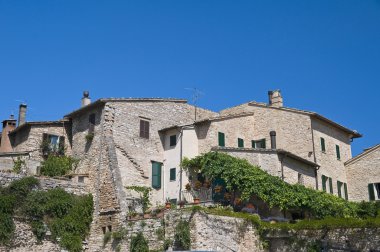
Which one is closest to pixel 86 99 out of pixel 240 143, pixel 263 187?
pixel 240 143

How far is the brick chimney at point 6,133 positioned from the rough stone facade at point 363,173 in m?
26.8

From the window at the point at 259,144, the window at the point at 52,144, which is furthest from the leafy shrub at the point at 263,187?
the window at the point at 52,144

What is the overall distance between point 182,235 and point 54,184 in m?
9.75

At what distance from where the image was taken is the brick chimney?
40.0 metres

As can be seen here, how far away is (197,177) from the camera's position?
111 ft

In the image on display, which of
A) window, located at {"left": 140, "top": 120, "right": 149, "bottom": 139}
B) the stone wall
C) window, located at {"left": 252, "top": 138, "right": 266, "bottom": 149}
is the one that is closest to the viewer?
the stone wall

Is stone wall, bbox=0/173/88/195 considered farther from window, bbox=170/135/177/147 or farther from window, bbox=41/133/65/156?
window, bbox=170/135/177/147

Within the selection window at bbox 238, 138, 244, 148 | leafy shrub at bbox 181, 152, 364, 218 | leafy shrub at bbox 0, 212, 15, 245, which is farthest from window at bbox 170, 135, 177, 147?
leafy shrub at bbox 0, 212, 15, 245

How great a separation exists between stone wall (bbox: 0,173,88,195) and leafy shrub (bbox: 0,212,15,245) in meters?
2.18

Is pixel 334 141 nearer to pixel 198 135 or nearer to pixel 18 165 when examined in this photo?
pixel 198 135

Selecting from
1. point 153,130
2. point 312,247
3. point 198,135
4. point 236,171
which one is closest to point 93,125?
point 153,130

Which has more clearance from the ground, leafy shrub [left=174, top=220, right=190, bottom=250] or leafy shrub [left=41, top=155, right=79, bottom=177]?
leafy shrub [left=41, top=155, right=79, bottom=177]

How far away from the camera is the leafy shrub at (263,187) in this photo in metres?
30.9

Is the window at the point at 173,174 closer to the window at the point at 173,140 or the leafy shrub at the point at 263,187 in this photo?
the window at the point at 173,140
